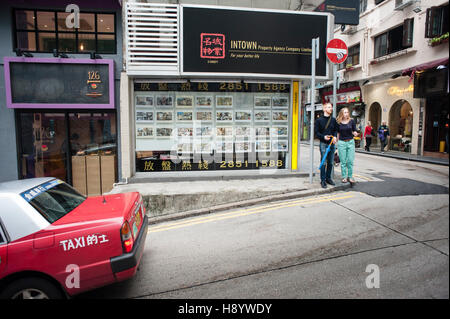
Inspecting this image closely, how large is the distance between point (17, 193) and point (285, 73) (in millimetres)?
7341

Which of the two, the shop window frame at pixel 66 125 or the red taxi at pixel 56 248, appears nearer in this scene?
the red taxi at pixel 56 248

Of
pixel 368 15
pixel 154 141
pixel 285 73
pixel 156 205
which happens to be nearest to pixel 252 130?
pixel 285 73

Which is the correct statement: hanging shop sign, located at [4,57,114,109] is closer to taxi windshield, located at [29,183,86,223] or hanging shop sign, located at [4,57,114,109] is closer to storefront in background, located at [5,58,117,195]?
storefront in background, located at [5,58,117,195]

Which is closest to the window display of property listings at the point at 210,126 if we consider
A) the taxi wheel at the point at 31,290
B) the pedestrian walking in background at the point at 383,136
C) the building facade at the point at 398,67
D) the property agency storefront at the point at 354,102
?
the taxi wheel at the point at 31,290

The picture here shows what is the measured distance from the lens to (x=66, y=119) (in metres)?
8.92

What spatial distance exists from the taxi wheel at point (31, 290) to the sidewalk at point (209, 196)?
11.7ft

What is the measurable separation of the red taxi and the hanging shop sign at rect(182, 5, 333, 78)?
19.4 ft

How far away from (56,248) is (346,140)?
6.50 meters

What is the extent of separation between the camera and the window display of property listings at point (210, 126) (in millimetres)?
8805

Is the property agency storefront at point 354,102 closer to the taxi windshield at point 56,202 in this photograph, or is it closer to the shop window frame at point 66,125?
the shop window frame at point 66,125

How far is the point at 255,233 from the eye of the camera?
193 inches

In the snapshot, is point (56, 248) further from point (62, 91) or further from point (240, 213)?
point (62, 91)

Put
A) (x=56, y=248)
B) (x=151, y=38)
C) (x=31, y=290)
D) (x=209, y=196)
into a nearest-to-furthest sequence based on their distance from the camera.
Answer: (x=31, y=290), (x=56, y=248), (x=209, y=196), (x=151, y=38)

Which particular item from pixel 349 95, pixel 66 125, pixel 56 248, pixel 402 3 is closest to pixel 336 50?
pixel 56 248
